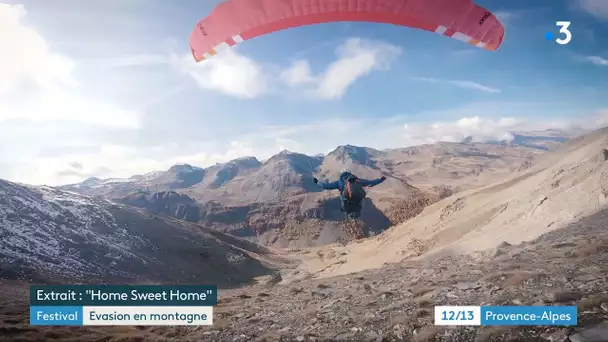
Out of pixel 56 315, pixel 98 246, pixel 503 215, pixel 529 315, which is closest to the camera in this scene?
pixel 529 315

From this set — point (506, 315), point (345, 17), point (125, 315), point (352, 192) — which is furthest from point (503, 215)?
point (125, 315)

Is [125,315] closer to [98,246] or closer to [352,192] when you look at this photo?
[352,192]

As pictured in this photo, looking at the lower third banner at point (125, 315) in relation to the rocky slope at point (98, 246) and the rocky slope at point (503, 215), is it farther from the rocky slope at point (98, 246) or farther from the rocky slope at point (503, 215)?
the rocky slope at point (503, 215)

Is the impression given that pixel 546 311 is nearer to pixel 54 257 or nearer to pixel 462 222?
pixel 462 222

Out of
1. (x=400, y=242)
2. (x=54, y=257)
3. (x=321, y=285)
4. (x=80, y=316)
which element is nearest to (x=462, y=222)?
(x=400, y=242)

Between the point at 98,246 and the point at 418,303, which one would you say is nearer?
the point at 418,303

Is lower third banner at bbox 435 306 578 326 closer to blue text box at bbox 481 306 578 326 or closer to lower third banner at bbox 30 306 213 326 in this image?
blue text box at bbox 481 306 578 326

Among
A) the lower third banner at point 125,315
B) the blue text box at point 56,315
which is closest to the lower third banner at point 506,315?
the lower third banner at point 125,315
